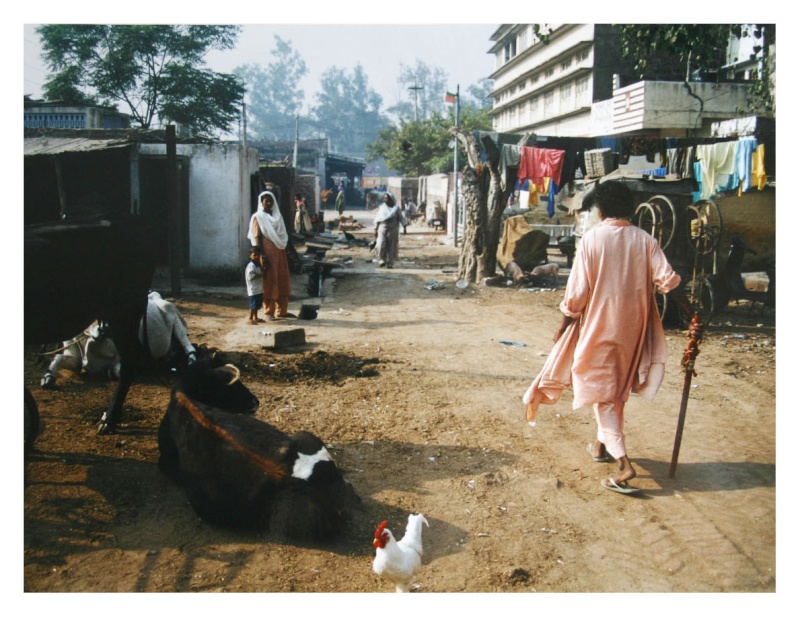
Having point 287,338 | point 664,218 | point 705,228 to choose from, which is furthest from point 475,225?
point 287,338

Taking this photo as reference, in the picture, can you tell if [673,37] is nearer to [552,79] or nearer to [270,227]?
[270,227]

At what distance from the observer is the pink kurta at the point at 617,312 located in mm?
3977

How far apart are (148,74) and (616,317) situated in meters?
15.7

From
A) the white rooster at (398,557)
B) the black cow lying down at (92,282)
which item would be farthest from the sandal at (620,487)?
the black cow lying down at (92,282)

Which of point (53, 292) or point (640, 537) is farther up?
point (53, 292)

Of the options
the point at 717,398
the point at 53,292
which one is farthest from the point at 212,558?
the point at 717,398

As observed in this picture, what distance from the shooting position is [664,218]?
995cm

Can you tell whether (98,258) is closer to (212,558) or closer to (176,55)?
(212,558)

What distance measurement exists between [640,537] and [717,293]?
6.73 metres

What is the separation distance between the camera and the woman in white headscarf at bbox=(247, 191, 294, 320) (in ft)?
30.0

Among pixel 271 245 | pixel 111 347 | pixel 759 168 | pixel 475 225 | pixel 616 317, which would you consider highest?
pixel 759 168

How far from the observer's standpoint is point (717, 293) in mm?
9305

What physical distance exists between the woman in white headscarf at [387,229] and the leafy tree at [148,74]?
5.13m

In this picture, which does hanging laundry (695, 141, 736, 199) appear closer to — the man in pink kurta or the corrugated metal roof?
the man in pink kurta
